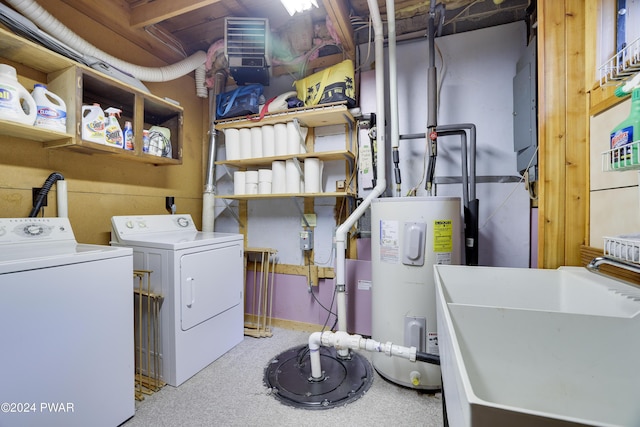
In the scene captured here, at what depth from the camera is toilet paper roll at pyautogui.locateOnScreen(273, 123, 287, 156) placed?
2.48 m

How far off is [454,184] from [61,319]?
2531 millimetres

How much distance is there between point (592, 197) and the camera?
113 cm

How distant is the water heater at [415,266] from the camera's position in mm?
1691

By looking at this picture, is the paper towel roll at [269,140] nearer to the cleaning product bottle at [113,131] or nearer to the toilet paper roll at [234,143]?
the toilet paper roll at [234,143]

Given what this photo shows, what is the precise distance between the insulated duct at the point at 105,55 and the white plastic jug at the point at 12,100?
0.45 metres

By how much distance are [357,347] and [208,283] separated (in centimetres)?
113

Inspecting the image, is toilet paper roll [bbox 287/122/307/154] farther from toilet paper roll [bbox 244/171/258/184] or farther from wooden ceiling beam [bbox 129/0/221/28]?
wooden ceiling beam [bbox 129/0/221/28]

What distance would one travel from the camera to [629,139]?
690 millimetres

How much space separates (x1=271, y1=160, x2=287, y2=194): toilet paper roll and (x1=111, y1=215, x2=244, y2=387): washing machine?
54 cm

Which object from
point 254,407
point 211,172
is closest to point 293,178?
point 211,172

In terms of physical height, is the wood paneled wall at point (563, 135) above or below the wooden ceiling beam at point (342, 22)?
below

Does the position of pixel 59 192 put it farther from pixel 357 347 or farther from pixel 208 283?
pixel 357 347

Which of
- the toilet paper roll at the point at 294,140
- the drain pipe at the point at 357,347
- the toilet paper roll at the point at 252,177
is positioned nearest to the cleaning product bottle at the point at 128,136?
the toilet paper roll at the point at 252,177

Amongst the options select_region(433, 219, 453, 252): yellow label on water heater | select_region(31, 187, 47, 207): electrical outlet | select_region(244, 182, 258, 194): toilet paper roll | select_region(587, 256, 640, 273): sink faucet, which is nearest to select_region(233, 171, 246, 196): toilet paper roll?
select_region(244, 182, 258, 194): toilet paper roll
